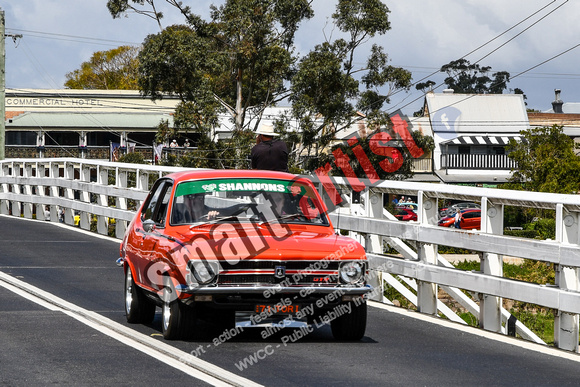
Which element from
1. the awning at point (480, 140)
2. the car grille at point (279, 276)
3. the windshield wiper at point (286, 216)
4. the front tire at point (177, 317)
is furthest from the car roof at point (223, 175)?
the awning at point (480, 140)

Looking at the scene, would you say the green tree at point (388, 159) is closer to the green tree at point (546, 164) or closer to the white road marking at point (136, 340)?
the green tree at point (546, 164)

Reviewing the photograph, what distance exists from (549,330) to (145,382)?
68.2 ft

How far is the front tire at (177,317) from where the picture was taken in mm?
8641

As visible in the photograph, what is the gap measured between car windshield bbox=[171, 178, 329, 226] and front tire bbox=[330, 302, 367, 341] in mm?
1047

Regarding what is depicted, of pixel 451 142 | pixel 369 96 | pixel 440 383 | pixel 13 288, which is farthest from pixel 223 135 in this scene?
pixel 440 383

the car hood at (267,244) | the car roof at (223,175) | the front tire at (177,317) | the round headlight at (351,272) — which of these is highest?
the car roof at (223,175)

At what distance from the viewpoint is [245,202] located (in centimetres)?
973

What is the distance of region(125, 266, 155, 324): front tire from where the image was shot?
32.0 feet

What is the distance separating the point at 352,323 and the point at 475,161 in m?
67.5

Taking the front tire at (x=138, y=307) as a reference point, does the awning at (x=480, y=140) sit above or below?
above

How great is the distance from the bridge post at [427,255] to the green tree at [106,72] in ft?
301

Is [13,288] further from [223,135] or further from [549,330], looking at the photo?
[223,135]

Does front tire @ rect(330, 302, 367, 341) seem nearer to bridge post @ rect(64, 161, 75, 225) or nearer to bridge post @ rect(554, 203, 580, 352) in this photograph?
bridge post @ rect(554, 203, 580, 352)

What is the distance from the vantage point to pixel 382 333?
9.84 meters
